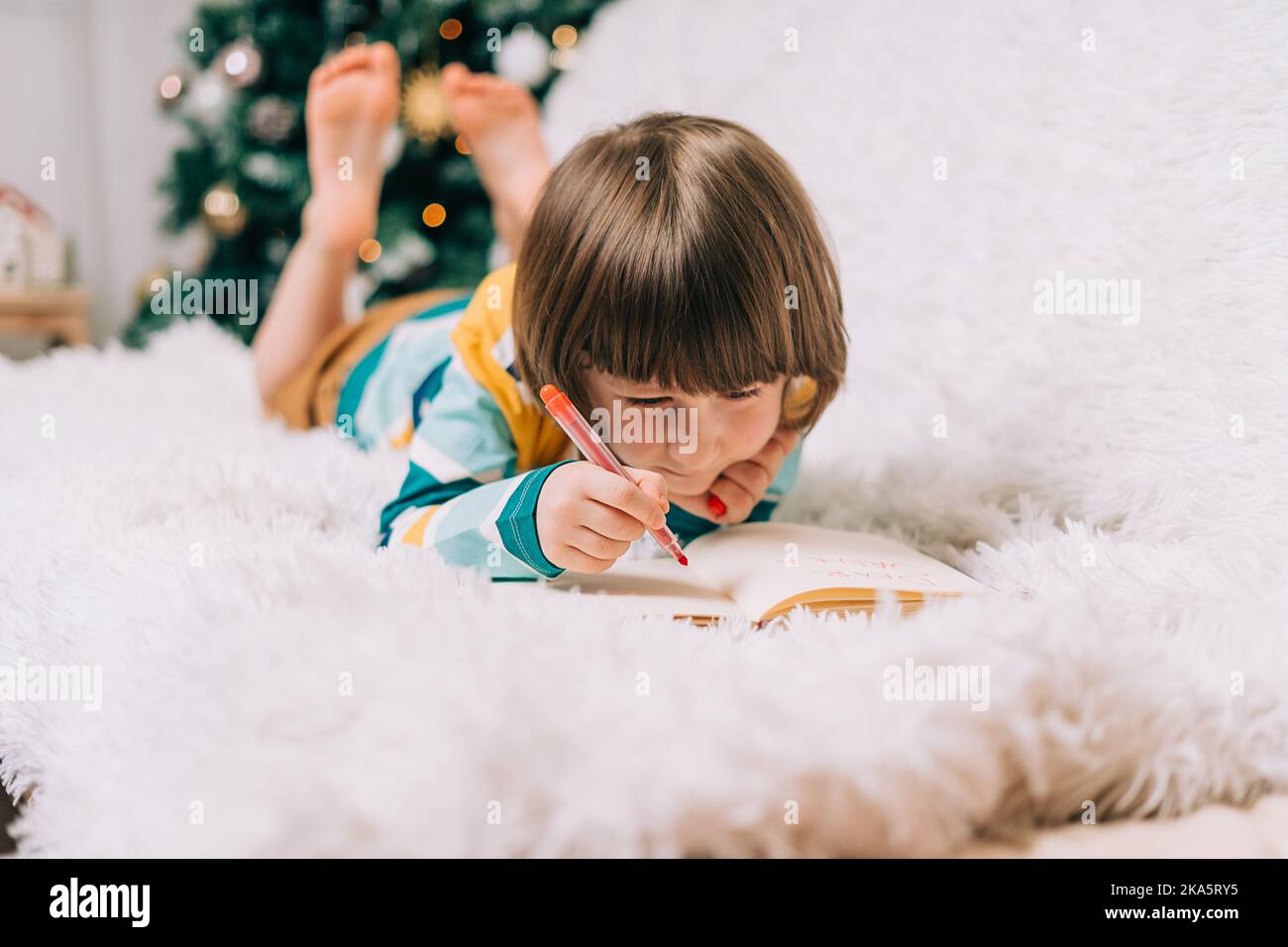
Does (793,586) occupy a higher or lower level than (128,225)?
lower

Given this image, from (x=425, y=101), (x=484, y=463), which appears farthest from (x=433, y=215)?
(x=484, y=463)

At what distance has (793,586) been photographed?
1.86ft

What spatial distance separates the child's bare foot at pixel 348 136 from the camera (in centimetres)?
116

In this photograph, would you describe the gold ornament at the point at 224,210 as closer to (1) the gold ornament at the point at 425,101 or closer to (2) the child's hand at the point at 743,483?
(1) the gold ornament at the point at 425,101

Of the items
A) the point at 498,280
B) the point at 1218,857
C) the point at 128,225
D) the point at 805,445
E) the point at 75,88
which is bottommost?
the point at 1218,857

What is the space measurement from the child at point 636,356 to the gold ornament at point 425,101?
1.04m

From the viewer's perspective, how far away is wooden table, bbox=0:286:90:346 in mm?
1866

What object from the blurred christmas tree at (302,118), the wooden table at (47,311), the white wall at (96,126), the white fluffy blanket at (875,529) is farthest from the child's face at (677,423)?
the white wall at (96,126)

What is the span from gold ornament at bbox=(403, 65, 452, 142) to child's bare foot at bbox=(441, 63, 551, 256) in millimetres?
577

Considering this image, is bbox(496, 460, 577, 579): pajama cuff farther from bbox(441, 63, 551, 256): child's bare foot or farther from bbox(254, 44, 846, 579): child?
bbox(441, 63, 551, 256): child's bare foot

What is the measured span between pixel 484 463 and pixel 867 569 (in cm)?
31

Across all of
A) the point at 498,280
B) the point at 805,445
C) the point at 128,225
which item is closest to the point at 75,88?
the point at 128,225

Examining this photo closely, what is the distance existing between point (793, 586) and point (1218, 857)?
0.79ft
